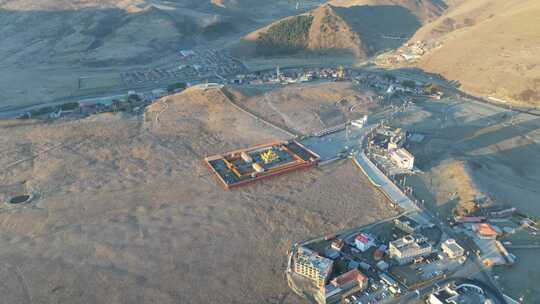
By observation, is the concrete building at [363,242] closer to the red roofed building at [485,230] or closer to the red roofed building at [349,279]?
the red roofed building at [349,279]

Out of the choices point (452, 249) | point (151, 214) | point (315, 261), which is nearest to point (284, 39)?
point (151, 214)

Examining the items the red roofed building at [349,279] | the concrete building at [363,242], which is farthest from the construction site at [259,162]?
the red roofed building at [349,279]

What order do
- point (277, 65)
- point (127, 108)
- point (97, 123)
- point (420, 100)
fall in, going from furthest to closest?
1. point (277, 65)
2. point (420, 100)
3. point (127, 108)
4. point (97, 123)

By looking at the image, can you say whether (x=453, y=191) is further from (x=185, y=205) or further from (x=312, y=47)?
(x=312, y=47)

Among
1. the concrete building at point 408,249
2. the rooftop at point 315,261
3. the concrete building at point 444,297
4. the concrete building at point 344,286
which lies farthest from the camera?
the concrete building at point 408,249

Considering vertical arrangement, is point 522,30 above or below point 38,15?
above

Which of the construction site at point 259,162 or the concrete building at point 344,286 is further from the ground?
the construction site at point 259,162

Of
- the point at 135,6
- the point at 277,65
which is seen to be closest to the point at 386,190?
the point at 277,65
